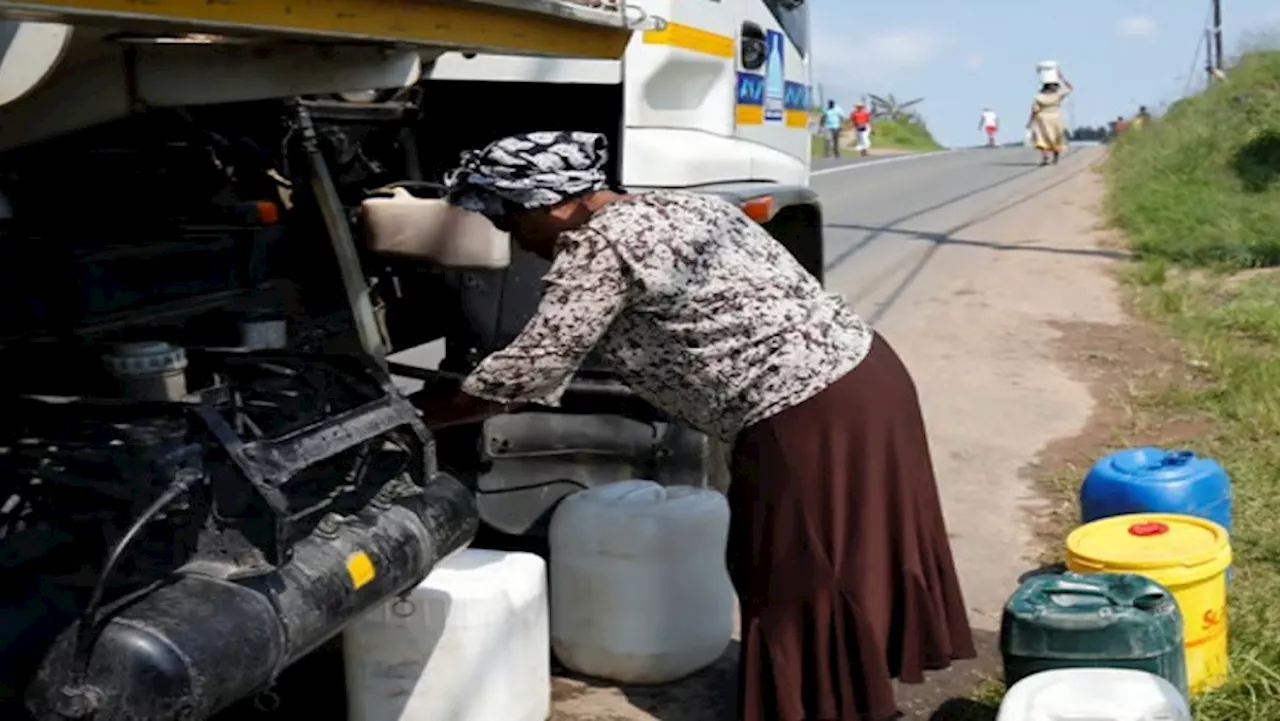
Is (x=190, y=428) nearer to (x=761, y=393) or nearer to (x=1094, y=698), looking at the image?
(x=761, y=393)

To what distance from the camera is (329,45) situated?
318cm

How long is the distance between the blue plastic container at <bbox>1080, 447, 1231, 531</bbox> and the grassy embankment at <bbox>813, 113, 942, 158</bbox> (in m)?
46.1

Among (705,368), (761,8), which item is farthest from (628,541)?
(761,8)

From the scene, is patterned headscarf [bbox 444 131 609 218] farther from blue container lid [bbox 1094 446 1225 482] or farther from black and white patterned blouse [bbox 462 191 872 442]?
blue container lid [bbox 1094 446 1225 482]

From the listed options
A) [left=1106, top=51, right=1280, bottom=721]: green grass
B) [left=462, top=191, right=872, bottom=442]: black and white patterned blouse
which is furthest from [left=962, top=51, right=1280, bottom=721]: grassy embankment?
[left=462, top=191, right=872, bottom=442]: black and white patterned blouse

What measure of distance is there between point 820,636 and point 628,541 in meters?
0.69

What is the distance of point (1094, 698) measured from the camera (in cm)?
310

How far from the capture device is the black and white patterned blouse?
3.23 meters

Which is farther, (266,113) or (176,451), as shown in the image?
(266,113)

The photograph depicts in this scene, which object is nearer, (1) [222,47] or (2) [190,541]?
(2) [190,541]

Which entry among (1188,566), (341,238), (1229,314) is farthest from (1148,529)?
(1229,314)

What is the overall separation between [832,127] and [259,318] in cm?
3704

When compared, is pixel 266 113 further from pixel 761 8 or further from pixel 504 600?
pixel 761 8

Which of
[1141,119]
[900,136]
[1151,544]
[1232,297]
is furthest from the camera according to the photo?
[900,136]
